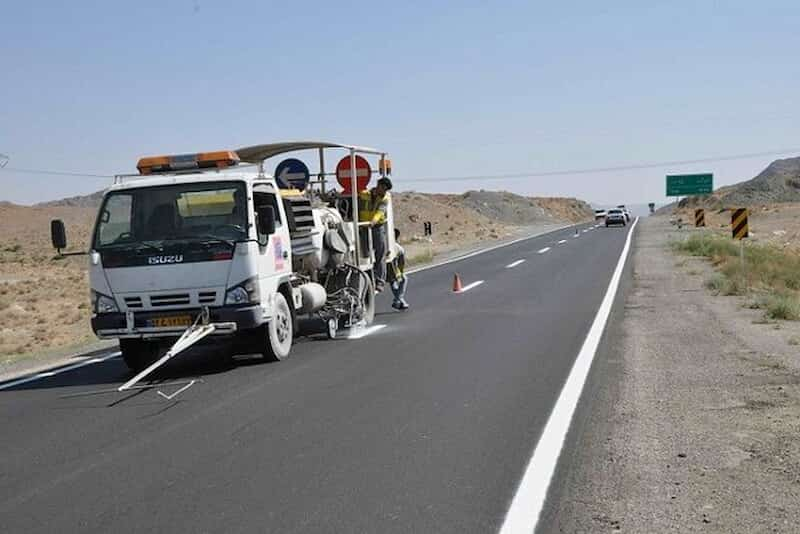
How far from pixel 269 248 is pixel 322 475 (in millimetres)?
5275

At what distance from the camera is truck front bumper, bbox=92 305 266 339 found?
417 inches

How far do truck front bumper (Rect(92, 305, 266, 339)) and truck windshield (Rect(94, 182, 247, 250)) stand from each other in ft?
2.81

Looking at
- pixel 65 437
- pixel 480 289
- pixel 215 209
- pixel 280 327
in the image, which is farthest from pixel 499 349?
pixel 480 289

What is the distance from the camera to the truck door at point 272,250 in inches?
434

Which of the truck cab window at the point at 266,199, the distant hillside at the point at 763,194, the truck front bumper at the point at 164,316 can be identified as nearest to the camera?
the truck front bumper at the point at 164,316

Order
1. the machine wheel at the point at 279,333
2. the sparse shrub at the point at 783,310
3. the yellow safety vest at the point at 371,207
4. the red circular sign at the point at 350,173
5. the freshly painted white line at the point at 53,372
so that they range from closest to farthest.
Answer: the freshly painted white line at the point at 53,372, the machine wheel at the point at 279,333, the sparse shrub at the point at 783,310, the red circular sign at the point at 350,173, the yellow safety vest at the point at 371,207

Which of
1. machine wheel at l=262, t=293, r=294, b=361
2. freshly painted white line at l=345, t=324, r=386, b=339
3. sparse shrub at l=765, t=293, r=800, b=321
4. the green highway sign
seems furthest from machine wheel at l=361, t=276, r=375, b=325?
the green highway sign

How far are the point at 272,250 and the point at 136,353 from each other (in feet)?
6.97

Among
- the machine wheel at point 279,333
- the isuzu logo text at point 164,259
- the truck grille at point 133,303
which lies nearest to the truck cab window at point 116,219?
the isuzu logo text at point 164,259

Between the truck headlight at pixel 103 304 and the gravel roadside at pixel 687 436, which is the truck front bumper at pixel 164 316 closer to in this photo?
the truck headlight at pixel 103 304

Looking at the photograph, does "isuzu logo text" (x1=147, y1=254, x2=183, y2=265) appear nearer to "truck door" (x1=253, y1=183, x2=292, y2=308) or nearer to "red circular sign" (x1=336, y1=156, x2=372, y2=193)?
"truck door" (x1=253, y1=183, x2=292, y2=308)

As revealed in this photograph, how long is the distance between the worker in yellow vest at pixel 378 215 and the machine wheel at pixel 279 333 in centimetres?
376

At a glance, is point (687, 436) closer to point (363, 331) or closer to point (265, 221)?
point (265, 221)

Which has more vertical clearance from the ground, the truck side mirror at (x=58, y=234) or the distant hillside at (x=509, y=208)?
the truck side mirror at (x=58, y=234)
